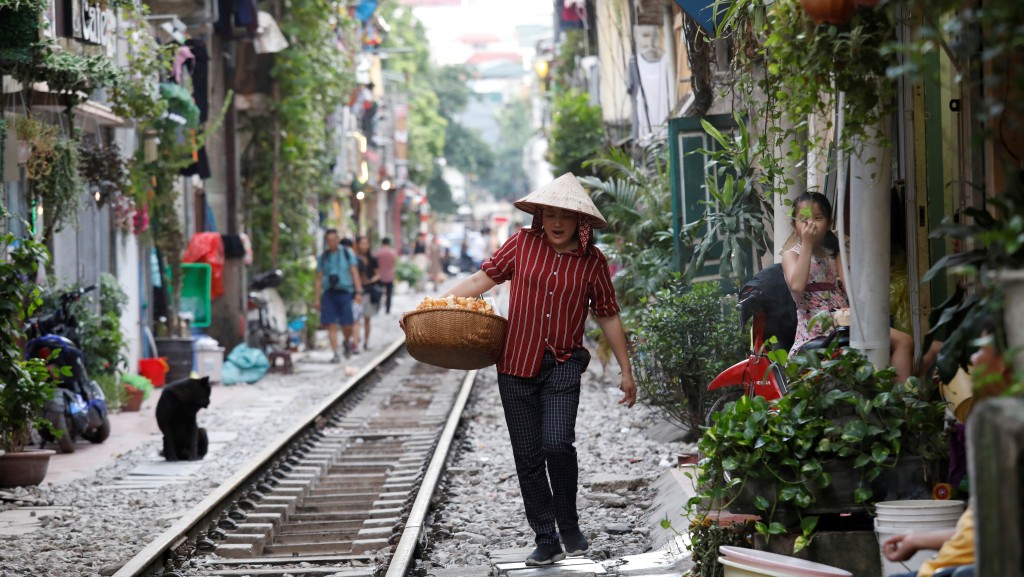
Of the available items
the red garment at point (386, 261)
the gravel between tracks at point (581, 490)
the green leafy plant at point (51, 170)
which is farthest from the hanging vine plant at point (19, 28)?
the red garment at point (386, 261)

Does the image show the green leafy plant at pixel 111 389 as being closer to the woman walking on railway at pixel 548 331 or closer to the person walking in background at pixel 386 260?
the woman walking on railway at pixel 548 331

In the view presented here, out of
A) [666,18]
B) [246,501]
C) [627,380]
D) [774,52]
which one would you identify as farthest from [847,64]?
[666,18]

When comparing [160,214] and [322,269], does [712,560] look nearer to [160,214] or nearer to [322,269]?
[160,214]

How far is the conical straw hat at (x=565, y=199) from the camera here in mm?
6574

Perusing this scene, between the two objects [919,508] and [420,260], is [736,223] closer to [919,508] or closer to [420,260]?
[919,508]

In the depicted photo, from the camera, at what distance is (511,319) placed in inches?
267

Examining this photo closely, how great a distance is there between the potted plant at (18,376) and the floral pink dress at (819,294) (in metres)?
5.20

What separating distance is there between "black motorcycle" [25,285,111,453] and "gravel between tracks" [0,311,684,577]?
0.48 meters

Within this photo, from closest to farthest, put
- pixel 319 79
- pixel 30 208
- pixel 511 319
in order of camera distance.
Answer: pixel 511 319
pixel 30 208
pixel 319 79

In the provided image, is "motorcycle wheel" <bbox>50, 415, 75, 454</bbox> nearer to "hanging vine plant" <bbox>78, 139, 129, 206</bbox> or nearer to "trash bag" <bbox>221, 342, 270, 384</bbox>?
"hanging vine plant" <bbox>78, 139, 129, 206</bbox>

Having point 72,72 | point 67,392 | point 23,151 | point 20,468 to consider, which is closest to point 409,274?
point 23,151

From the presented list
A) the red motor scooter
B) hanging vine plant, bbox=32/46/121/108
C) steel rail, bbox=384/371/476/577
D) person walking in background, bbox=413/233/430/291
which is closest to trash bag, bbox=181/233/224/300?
steel rail, bbox=384/371/476/577

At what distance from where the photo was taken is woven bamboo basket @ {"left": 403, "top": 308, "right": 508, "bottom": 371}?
263 inches

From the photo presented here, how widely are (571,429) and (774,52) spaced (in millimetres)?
2194
